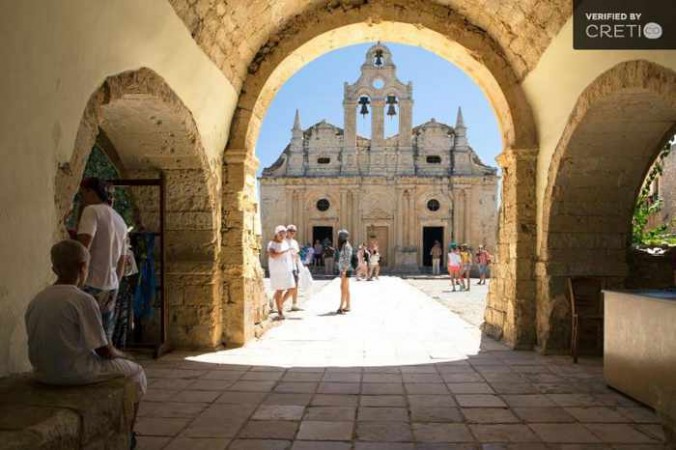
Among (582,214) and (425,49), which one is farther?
(425,49)

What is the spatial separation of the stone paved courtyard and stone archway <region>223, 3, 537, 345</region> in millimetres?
1050

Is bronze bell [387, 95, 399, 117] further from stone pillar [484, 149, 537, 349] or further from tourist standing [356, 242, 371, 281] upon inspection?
stone pillar [484, 149, 537, 349]

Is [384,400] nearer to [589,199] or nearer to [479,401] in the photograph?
[479,401]

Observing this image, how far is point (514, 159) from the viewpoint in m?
7.06

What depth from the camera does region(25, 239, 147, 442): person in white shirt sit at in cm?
268

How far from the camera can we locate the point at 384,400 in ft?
15.1

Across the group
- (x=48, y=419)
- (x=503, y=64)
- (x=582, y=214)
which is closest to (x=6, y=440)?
(x=48, y=419)

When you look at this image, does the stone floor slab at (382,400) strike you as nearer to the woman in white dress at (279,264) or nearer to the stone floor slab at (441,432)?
the stone floor slab at (441,432)

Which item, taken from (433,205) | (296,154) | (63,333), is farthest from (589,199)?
(296,154)

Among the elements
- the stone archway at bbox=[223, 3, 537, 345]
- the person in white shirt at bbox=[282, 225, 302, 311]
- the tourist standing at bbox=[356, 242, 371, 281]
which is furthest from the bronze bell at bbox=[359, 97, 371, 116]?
the stone archway at bbox=[223, 3, 537, 345]

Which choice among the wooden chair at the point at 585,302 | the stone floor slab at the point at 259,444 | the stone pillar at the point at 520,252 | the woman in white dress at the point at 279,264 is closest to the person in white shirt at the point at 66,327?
the stone floor slab at the point at 259,444

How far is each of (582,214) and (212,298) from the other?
4348 millimetres

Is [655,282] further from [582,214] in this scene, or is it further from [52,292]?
[52,292]

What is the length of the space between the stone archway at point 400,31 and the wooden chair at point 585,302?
0.59 m
